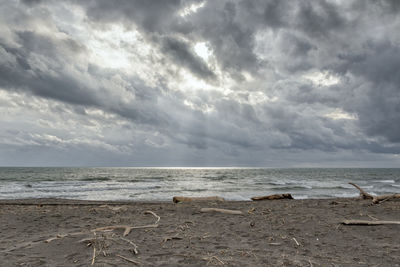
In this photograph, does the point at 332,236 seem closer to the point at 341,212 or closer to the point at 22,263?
the point at 341,212

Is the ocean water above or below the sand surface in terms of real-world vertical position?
below

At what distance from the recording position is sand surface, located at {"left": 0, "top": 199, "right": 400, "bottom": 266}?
4684 millimetres

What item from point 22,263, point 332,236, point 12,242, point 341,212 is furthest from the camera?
point 341,212

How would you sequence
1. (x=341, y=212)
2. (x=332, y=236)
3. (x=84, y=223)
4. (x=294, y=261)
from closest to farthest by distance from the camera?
1. (x=294, y=261)
2. (x=332, y=236)
3. (x=84, y=223)
4. (x=341, y=212)

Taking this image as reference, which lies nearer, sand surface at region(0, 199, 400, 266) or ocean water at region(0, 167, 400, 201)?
sand surface at region(0, 199, 400, 266)

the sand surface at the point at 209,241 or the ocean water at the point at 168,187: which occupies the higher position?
the sand surface at the point at 209,241

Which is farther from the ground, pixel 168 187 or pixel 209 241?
pixel 209 241

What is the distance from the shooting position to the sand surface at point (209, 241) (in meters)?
4.68

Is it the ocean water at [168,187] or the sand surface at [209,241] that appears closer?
the sand surface at [209,241]

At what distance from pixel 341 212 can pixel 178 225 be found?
6633 millimetres

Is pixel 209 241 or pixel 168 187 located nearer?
pixel 209 241

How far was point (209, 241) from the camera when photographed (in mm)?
6000

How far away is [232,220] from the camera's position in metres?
8.38

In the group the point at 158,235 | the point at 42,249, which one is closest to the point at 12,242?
the point at 42,249
